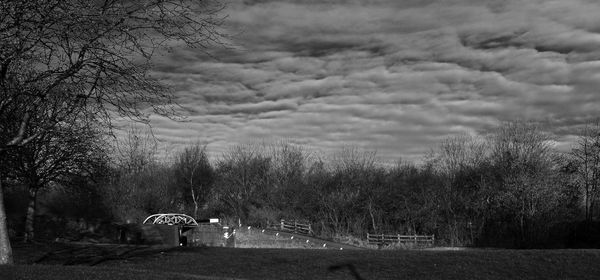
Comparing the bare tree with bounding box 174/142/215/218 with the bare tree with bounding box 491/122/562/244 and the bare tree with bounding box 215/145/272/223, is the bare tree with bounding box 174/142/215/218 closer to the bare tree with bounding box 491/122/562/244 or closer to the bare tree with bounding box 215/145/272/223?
the bare tree with bounding box 215/145/272/223

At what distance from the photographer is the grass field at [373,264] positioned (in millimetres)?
17734

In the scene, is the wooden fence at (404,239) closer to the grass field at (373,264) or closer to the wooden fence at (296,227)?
the wooden fence at (296,227)

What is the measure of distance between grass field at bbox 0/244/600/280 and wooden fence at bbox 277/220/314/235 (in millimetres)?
37243

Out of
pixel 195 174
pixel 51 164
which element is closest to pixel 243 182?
pixel 195 174

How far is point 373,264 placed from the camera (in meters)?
19.2

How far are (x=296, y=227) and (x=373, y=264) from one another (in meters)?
40.4

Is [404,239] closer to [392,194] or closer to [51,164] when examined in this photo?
[392,194]

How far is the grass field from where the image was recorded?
1773 centimetres

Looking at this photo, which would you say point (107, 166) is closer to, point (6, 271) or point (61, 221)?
point (61, 221)

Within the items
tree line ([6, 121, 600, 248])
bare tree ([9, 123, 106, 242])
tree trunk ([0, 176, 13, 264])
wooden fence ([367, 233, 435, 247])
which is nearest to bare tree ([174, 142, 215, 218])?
tree line ([6, 121, 600, 248])

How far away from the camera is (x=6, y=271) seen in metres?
9.21

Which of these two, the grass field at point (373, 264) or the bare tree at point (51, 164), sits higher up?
the bare tree at point (51, 164)

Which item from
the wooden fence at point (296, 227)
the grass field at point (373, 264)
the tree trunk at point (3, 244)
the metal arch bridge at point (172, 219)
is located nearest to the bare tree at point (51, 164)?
the grass field at point (373, 264)

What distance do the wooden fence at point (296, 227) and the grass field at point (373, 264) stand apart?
37.2 metres
